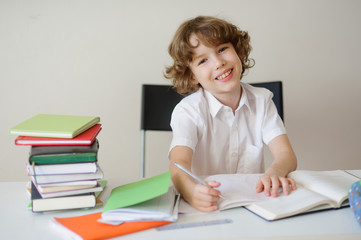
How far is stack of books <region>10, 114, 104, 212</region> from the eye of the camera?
2.85ft

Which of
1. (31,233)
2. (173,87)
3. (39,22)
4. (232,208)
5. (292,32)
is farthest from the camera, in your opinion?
(292,32)

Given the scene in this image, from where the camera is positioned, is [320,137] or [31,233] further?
[320,137]

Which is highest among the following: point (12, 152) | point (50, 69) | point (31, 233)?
point (50, 69)

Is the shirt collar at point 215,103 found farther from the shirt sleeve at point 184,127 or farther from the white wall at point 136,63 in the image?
the white wall at point 136,63

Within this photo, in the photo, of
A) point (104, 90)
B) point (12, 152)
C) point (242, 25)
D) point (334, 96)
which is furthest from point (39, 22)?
point (334, 96)

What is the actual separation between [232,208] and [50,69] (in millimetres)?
1502

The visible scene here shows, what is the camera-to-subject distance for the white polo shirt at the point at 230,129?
1423mm

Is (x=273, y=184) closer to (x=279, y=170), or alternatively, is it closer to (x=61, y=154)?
(x=279, y=170)

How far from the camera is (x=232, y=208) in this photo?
892 mm

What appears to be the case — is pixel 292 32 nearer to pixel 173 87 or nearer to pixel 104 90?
pixel 173 87

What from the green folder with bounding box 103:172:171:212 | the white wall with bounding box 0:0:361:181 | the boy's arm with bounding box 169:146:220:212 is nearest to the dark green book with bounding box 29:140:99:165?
the green folder with bounding box 103:172:171:212

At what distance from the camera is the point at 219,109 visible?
142cm

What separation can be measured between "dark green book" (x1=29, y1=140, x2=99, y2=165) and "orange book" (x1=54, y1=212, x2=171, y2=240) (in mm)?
132

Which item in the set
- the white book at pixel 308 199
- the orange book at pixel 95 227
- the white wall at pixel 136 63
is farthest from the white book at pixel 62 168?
the white wall at pixel 136 63
